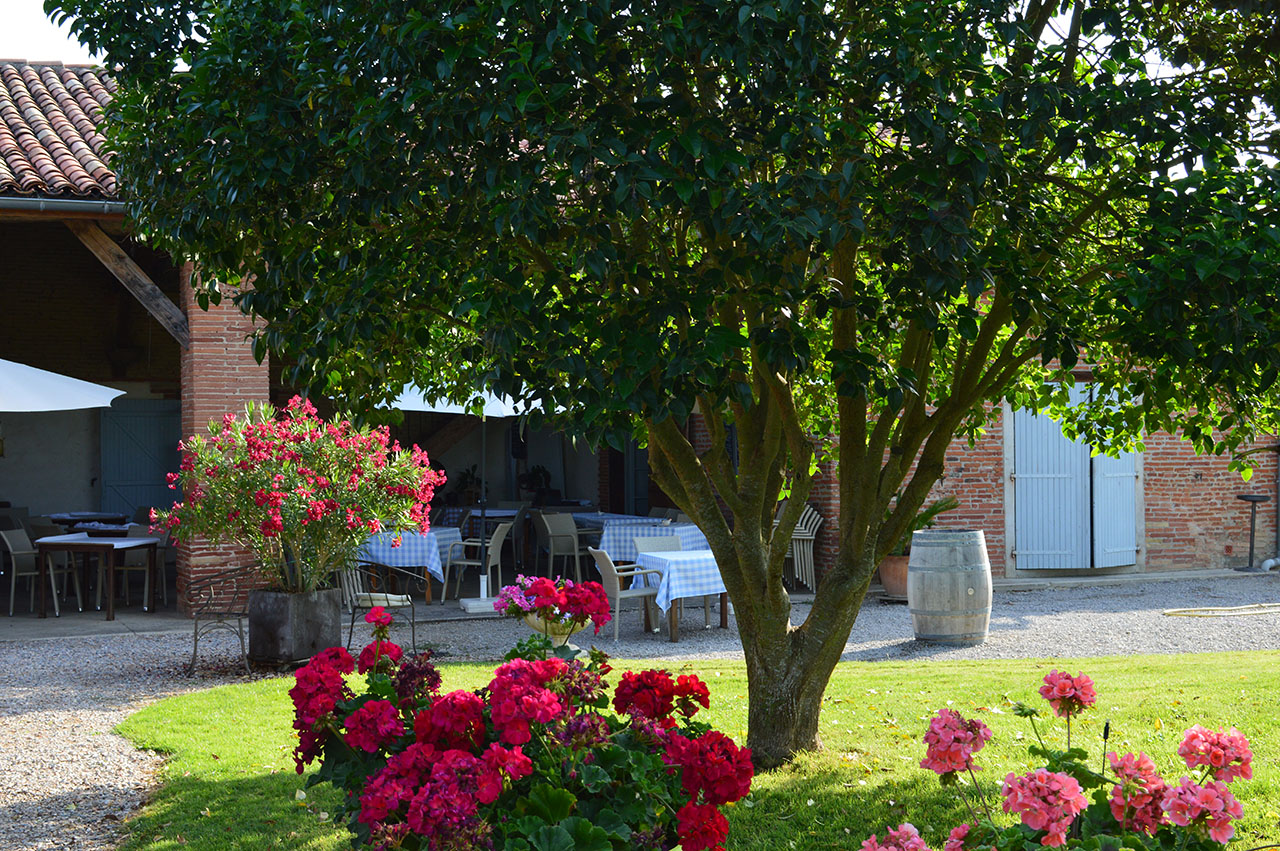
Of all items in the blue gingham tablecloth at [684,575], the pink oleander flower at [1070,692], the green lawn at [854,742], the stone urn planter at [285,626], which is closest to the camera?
the pink oleander flower at [1070,692]

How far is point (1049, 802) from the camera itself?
203 cm

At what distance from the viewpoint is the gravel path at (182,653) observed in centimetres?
488

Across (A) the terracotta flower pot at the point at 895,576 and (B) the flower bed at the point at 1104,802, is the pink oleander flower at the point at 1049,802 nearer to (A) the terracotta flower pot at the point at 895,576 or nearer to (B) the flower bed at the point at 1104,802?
(B) the flower bed at the point at 1104,802

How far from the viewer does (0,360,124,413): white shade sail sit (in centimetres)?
873

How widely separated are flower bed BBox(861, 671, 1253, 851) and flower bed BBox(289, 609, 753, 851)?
627 millimetres

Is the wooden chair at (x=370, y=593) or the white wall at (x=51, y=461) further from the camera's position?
the white wall at (x=51, y=461)

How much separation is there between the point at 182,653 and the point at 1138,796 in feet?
24.6

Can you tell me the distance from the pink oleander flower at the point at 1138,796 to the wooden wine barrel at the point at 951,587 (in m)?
6.64

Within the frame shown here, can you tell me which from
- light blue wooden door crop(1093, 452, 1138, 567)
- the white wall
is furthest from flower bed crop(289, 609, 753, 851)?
the white wall

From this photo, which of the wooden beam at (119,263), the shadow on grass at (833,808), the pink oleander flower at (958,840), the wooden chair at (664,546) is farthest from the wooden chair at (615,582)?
the pink oleander flower at (958,840)

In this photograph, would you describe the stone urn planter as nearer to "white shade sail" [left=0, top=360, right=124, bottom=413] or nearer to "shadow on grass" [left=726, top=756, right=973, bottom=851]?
"white shade sail" [left=0, top=360, right=124, bottom=413]

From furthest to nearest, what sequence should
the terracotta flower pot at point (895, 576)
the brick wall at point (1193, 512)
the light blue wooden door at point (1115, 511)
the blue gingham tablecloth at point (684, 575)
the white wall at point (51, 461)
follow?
the white wall at point (51, 461) < the brick wall at point (1193, 512) < the light blue wooden door at point (1115, 511) < the terracotta flower pot at point (895, 576) < the blue gingham tablecloth at point (684, 575)

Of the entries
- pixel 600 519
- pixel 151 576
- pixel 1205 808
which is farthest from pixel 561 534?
pixel 1205 808

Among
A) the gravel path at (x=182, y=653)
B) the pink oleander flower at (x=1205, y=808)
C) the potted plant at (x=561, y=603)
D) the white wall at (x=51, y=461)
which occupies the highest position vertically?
the white wall at (x=51, y=461)
